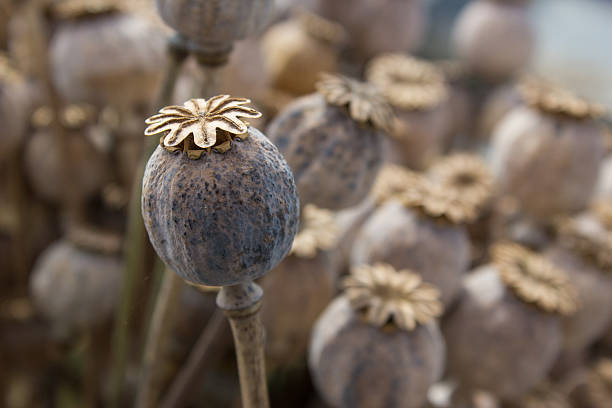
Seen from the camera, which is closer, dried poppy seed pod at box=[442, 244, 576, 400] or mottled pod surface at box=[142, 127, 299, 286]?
mottled pod surface at box=[142, 127, 299, 286]

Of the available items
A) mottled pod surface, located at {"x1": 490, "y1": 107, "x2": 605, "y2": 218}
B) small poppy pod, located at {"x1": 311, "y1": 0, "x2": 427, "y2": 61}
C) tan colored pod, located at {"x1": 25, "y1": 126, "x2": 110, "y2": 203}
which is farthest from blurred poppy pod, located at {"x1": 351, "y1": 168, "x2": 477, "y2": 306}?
small poppy pod, located at {"x1": 311, "y1": 0, "x2": 427, "y2": 61}

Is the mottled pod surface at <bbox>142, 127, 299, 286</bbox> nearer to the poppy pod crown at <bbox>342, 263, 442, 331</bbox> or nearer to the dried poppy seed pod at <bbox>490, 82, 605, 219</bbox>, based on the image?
the poppy pod crown at <bbox>342, 263, 442, 331</bbox>

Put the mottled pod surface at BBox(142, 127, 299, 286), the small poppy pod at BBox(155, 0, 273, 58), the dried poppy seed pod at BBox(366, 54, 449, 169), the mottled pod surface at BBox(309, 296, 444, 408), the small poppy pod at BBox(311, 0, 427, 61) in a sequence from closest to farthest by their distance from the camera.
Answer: the mottled pod surface at BBox(142, 127, 299, 286)
the small poppy pod at BBox(155, 0, 273, 58)
the mottled pod surface at BBox(309, 296, 444, 408)
the dried poppy seed pod at BBox(366, 54, 449, 169)
the small poppy pod at BBox(311, 0, 427, 61)

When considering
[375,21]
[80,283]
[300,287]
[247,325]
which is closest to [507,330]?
[300,287]

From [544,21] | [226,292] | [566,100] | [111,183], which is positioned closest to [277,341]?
[226,292]

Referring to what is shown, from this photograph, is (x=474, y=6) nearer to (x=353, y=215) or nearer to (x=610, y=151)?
(x=610, y=151)

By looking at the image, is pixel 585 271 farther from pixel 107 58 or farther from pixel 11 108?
pixel 11 108

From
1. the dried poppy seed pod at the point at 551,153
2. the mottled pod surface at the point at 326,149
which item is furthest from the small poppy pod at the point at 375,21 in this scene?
the mottled pod surface at the point at 326,149
